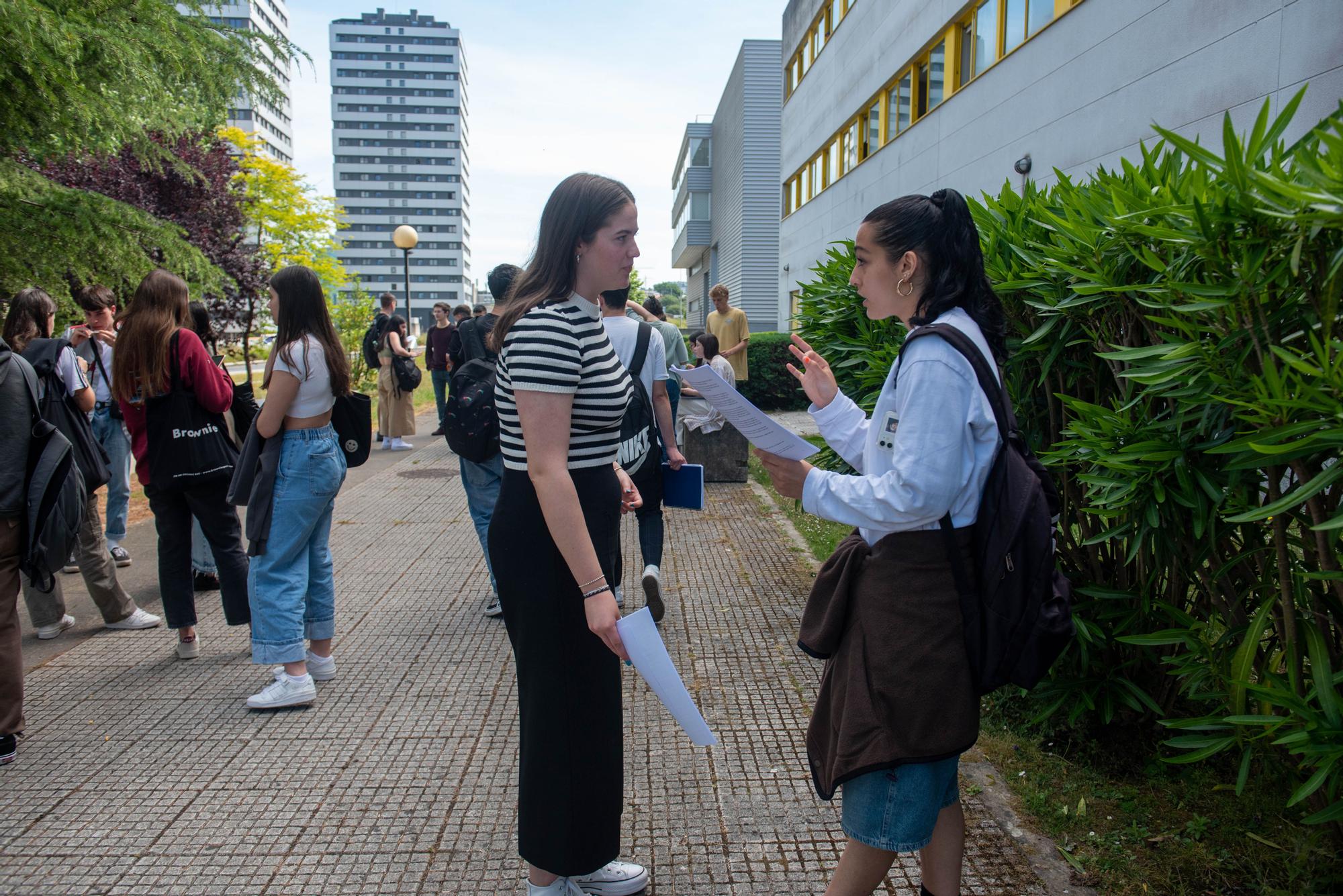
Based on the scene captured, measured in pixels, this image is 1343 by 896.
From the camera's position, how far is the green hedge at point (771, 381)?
60.3 feet

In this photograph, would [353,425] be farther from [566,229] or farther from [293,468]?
[566,229]

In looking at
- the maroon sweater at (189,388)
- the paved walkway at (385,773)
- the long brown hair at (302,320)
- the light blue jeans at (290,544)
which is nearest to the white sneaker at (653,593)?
the paved walkway at (385,773)

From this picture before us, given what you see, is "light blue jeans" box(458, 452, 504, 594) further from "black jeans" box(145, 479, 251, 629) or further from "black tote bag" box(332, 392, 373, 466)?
"black jeans" box(145, 479, 251, 629)

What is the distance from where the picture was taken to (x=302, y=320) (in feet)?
13.4

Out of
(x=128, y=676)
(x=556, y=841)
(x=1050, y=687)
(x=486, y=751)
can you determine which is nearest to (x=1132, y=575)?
(x=1050, y=687)

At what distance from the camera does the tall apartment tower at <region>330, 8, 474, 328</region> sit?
158m

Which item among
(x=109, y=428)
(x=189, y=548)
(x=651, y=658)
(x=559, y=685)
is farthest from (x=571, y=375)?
(x=109, y=428)

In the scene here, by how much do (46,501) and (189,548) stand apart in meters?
0.99

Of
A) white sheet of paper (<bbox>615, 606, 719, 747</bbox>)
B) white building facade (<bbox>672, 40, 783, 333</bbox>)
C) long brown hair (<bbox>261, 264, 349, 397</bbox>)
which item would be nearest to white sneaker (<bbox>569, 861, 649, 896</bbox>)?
white sheet of paper (<bbox>615, 606, 719, 747</bbox>)

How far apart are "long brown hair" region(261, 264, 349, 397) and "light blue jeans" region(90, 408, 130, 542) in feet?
10.7

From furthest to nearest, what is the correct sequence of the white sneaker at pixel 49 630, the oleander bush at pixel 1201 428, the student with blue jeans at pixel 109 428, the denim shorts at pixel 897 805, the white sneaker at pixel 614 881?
the student with blue jeans at pixel 109 428
the white sneaker at pixel 49 630
the white sneaker at pixel 614 881
the denim shorts at pixel 897 805
the oleander bush at pixel 1201 428

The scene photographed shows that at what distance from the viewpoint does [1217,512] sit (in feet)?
8.11

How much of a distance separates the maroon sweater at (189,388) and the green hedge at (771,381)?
14.2 meters

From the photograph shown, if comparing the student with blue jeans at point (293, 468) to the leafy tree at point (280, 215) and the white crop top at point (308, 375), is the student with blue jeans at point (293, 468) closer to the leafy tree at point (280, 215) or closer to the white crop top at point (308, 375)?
the white crop top at point (308, 375)
